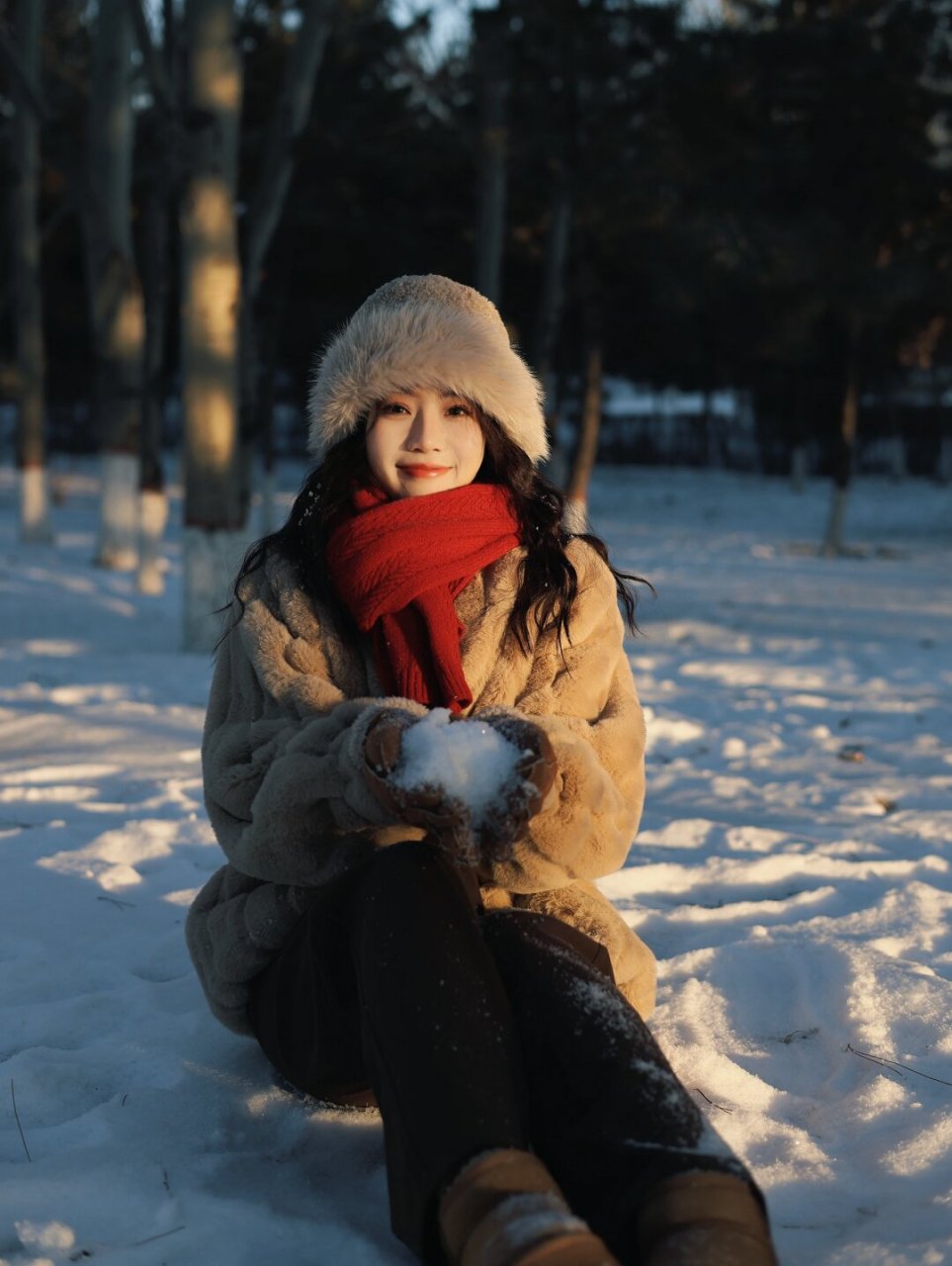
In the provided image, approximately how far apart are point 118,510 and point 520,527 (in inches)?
413

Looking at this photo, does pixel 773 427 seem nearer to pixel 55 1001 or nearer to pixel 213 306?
pixel 213 306

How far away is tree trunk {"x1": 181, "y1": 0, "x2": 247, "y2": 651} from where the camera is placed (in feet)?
23.1

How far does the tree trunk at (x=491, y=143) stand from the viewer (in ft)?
38.2

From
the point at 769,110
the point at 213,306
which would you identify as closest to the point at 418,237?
the point at 769,110

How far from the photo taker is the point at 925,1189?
6.51ft

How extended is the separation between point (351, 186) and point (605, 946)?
18.6 m

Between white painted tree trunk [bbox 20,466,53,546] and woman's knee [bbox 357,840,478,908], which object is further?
white painted tree trunk [bbox 20,466,53,546]

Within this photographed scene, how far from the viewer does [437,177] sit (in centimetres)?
2064

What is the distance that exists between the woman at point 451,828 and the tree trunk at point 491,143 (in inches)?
377

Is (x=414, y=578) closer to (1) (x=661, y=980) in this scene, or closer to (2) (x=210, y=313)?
(1) (x=661, y=980)

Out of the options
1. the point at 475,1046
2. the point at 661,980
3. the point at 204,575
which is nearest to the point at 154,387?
the point at 204,575

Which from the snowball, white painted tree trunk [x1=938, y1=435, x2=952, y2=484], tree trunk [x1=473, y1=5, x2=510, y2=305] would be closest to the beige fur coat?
the snowball

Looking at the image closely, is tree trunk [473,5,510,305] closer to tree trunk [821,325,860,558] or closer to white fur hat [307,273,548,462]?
tree trunk [821,325,860,558]

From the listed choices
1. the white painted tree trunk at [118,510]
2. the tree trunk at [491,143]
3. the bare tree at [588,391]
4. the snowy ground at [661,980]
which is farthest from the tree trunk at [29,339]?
the snowy ground at [661,980]
